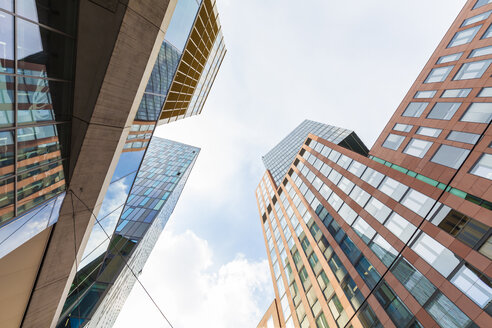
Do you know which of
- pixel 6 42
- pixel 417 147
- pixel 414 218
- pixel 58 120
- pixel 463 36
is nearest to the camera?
pixel 6 42

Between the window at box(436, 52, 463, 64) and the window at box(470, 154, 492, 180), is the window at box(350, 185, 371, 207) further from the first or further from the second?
the window at box(436, 52, 463, 64)

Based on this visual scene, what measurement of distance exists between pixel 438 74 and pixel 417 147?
11.1 meters

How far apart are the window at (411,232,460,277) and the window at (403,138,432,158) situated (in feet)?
28.1

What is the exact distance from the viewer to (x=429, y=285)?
43.0 ft

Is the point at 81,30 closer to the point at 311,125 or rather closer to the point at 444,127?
the point at 444,127

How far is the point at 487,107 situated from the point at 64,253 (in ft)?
102

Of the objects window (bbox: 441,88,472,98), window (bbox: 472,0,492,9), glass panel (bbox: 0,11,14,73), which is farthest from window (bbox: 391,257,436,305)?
window (bbox: 472,0,492,9)

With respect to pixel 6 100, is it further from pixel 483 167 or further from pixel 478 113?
pixel 478 113

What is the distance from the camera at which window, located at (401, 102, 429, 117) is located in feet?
73.8

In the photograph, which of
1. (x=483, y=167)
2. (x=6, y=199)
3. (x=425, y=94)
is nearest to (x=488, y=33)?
(x=425, y=94)

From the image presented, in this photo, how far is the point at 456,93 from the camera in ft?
64.1

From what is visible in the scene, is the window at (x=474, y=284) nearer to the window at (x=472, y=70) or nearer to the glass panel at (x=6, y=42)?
the window at (x=472, y=70)

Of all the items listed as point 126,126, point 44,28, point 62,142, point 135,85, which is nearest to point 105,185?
point 62,142

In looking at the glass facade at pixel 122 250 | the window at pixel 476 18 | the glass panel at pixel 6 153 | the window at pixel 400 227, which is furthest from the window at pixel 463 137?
the glass panel at pixel 6 153
